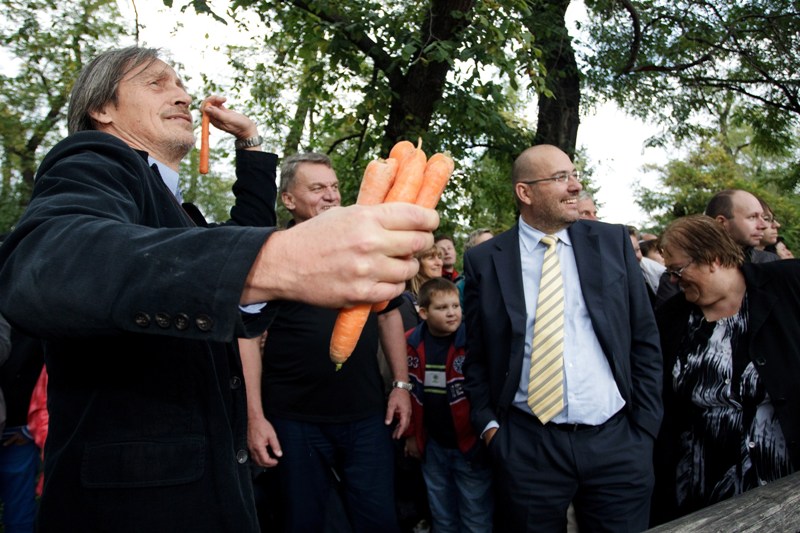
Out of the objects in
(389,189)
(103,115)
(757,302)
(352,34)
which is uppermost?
(352,34)

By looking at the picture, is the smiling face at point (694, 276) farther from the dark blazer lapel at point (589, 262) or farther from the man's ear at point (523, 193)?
the man's ear at point (523, 193)

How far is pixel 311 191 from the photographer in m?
4.02

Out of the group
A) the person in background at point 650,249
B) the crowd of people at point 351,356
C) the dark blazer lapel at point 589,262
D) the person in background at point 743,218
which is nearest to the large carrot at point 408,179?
the crowd of people at point 351,356

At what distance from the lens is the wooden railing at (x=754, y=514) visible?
2.42 m

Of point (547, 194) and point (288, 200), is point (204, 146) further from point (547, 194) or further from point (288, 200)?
point (547, 194)

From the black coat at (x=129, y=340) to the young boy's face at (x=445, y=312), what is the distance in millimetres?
2782

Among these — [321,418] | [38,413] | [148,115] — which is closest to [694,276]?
[321,418]

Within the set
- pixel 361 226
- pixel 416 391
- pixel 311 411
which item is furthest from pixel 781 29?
pixel 361 226

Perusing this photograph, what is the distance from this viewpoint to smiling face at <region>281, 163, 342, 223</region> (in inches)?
158

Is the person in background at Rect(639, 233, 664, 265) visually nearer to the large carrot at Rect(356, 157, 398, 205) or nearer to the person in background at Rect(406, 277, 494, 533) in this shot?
the person in background at Rect(406, 277, 494, 533)

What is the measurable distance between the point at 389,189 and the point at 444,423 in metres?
3.23

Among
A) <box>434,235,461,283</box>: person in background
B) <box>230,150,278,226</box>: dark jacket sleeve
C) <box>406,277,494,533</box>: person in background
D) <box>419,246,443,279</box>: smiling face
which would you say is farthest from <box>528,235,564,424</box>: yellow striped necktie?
<box>434,235,461,283</box>: person in background

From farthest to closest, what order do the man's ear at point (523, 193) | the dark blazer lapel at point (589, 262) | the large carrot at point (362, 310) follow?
the man's ear at point (523, 193) → the dark blazer lapel at point (589, 262) → the large carrot at point (362, 310)

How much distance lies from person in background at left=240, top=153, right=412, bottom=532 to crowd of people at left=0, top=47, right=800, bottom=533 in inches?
0.5
